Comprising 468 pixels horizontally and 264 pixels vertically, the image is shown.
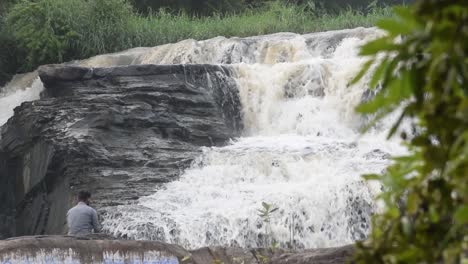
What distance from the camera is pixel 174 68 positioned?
18.0 metres

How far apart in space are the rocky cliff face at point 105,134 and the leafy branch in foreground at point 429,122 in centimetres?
1259

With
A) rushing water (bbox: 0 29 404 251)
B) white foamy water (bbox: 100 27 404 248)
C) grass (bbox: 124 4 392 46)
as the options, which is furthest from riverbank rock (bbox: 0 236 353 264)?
grass (bbox: 124 4 392 46)

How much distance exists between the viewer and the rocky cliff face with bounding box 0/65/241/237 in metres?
15.5

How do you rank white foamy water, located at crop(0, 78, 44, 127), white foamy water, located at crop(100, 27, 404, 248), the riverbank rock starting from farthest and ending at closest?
white foamy water, located at crop(0, 78, 44, 127) → white foamy water, located at crop(100, 27, 404, 248) → the riverbank rock

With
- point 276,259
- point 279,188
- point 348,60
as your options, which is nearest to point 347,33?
point 348,60

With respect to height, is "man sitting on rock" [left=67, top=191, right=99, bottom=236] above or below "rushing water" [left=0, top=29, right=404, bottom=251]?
above

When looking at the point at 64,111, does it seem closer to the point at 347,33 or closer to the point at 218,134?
the point at 218,134

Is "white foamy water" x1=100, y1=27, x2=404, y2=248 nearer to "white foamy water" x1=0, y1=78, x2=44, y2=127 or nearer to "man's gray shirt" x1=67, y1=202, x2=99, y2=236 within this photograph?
"man's gray shirt" x1=67, y1=202, x2=99, y2=236

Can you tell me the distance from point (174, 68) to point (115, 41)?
5.99 meters

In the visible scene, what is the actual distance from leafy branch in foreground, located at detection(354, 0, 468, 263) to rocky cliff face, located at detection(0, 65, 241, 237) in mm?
12586

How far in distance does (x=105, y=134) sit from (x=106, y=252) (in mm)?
6891

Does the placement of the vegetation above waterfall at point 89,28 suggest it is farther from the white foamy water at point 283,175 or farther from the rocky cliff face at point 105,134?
the white foamy water at point 283,175

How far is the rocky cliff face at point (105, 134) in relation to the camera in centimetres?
1545

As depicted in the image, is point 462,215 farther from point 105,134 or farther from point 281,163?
point 105,134
